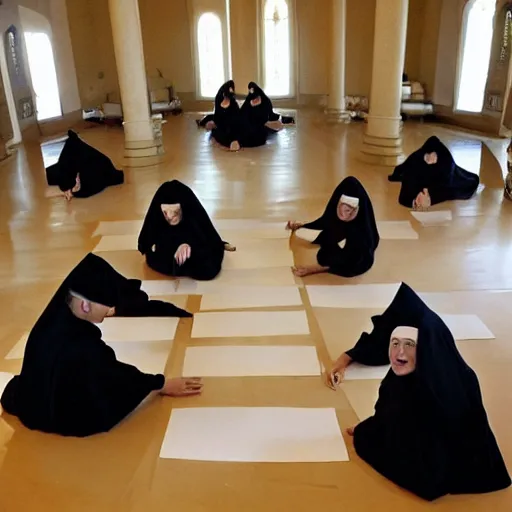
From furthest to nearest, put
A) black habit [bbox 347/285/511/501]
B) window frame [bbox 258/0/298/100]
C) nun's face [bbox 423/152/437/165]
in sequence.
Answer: window frame [bbox 258/0/298/100] < nun's face [bbox 423/152/437/165] < black habit [bbox 347/285/511/501]

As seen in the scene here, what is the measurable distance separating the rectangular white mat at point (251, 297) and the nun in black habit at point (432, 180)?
290 centimetres

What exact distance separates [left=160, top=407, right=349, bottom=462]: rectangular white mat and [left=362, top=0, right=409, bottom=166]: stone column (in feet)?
22.1

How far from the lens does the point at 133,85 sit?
9539 mm

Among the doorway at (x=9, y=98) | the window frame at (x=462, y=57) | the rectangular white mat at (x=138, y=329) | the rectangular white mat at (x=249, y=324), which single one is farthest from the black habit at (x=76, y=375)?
the window frame at (x=462, y=57)

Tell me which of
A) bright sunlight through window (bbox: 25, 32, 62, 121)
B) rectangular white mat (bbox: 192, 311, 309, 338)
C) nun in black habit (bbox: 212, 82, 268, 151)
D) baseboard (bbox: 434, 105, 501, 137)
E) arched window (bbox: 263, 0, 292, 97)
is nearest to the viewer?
rectangular white mat (bbox: 192, 311, 309, 338)

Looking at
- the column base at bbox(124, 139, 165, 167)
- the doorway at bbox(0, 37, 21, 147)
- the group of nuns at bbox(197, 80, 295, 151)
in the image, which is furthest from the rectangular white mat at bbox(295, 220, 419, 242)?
the doorway at bbox(0, 37, 21, 147)

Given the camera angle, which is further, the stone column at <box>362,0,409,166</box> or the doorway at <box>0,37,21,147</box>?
the doorway at <box>0,37,21,147</box>

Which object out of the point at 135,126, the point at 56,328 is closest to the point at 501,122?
the point at 135,126

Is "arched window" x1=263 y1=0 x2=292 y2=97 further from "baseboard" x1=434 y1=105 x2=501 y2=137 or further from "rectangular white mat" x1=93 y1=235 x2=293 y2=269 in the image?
"rectangular white mat" x1=93 y1=235 x2=293 y2=269

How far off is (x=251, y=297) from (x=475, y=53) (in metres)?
10.6

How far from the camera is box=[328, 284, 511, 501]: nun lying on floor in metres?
2.64

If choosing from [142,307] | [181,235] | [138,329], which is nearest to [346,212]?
[181,235]

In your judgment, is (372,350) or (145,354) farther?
(145,354)

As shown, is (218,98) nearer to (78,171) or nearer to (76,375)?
(78,171)
